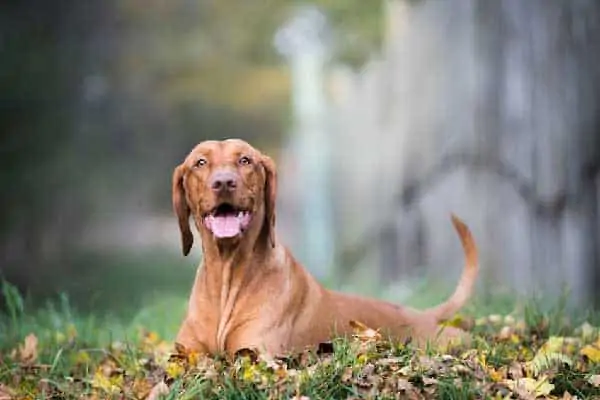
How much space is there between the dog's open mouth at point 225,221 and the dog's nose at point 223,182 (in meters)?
0.11

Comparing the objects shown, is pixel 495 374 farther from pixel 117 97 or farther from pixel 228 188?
pixel 117 97

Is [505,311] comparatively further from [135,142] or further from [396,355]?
[135,142]

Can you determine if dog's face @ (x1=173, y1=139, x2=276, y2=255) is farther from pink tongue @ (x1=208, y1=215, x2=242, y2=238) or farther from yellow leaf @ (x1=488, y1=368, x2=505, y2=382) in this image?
yellow leaf @ (x1=488, y1=368, x2=505, y2=382)

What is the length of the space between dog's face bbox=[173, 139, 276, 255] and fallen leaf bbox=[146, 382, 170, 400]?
→ 0.50 meters

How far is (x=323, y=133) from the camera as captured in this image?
37.0 feet

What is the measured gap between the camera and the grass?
327cm

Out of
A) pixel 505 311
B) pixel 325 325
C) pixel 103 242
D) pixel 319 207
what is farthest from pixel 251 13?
pixel 325 325

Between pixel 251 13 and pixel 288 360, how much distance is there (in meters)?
8.67

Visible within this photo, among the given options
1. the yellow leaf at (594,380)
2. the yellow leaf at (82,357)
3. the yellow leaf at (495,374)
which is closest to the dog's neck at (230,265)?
the yellow leaf at (495,374)

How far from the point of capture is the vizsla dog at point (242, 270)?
141 inches

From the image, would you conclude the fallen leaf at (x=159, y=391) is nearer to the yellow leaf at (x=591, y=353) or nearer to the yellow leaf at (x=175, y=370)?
the yellow leaf at (x=175, y=370)

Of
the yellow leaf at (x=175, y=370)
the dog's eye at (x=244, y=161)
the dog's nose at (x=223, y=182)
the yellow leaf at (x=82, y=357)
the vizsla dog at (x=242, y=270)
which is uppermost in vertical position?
the dog's eye at (x=244, y=161)

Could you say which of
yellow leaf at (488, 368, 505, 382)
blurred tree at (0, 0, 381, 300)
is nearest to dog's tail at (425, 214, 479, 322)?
yellow leaf at (488, 368, 505, 382)

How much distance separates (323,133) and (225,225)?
7.72 metres
